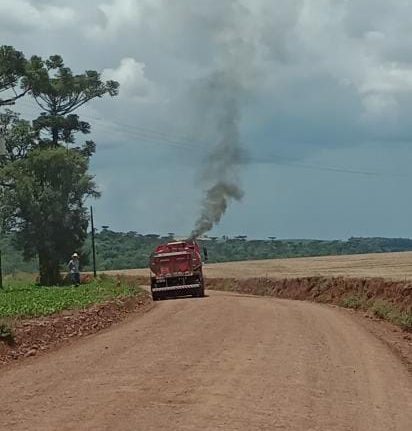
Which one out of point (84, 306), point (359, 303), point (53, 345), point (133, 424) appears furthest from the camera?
point (359, 303)

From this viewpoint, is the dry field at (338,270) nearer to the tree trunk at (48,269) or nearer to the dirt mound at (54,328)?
the tree trunk at (48,269)

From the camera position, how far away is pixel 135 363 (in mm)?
13938

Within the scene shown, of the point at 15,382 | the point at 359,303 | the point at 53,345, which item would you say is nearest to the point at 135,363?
the point at 15,382

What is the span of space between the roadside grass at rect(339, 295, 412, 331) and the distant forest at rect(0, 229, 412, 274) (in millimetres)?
59526

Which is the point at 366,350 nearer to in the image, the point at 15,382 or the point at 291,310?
the point at 15,382

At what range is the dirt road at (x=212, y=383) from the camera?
973cm

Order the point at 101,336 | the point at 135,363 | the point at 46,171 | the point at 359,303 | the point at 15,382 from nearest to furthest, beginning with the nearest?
the point at 15,382, the point at 135,363, the point at 101,336, the point at 359,303, the point at 46,171

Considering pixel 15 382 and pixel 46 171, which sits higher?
pixel 46 171

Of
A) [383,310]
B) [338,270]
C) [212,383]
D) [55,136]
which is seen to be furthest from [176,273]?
[55,136]

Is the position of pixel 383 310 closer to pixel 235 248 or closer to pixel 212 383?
pixel 212 383

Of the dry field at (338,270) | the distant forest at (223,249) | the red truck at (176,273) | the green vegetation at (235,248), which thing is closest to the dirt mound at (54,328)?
the red truck at (176,273)

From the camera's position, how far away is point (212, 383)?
11.9 meters

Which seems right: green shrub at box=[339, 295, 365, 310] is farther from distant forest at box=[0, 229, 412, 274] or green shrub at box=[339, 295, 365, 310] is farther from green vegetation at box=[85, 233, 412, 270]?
green vegetation at box=[85, 233, 412, 270]

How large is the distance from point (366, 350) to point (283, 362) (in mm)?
3158
